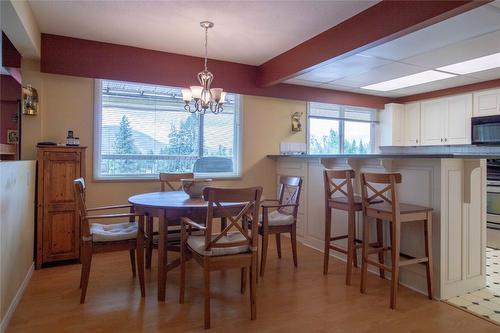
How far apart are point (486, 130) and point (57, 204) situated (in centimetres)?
573

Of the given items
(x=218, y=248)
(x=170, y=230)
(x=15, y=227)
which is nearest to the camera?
(x=218, y=248)

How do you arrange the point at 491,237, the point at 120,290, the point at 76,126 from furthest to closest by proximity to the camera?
1. the point at 491,237
2. the point at 76,126
3. the point at 120,290

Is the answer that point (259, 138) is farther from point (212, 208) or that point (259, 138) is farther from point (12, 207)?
point (12, 207)

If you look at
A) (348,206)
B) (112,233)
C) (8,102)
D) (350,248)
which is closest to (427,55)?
(348,206)

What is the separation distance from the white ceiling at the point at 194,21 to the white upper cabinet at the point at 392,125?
10.1 feet

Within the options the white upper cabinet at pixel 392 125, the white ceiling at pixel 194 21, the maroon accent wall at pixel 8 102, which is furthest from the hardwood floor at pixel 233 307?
the white upper cabinet at pixel 392 125

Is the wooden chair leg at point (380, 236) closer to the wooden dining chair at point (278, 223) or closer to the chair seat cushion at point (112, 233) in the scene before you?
the wooden dining chair at point (278, 223)

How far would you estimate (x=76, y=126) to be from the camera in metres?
3.62

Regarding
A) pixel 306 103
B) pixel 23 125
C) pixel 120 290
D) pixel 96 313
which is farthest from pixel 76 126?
pixel 306 103

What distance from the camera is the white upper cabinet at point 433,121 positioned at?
5.46m

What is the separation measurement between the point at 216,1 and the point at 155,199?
69.1 inches

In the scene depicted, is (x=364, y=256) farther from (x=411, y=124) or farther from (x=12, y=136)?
(x=411, y=124)

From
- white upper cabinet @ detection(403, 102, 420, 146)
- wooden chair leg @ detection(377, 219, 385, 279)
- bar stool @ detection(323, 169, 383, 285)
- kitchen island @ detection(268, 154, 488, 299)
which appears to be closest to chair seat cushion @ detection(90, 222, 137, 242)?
bar stool @ detection(323, 169, 383, 285)

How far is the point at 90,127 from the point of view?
12.1 ft
